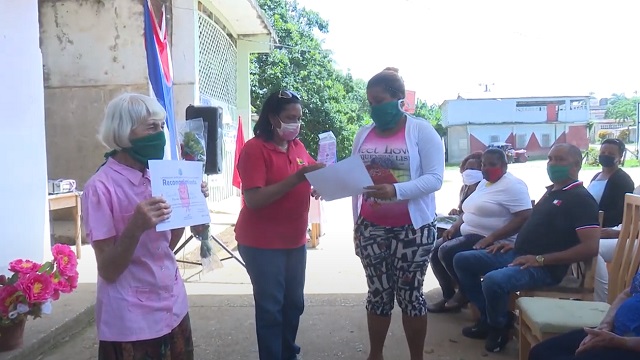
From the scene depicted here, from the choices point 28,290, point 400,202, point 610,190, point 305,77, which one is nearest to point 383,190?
point 400,202

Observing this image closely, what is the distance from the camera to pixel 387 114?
2.89 m

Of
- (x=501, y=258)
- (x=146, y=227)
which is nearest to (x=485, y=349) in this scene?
(x=501, y=258)

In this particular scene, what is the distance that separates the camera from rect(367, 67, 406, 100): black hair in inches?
114

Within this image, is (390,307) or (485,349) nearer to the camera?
(390,307)

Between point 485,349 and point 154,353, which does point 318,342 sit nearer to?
point 485,349

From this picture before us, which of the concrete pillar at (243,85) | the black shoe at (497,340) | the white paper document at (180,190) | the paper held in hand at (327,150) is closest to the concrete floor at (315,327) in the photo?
the black shoe at (497,340)

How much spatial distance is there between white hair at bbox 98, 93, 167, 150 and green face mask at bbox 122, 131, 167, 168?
26 millimetres

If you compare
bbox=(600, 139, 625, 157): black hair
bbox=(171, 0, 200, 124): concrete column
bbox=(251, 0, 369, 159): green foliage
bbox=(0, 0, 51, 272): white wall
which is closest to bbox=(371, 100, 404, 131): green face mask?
bbox=(0, 0, 51, 272): white wall

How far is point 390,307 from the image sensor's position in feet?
10.2

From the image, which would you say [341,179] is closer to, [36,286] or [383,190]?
[383,190]

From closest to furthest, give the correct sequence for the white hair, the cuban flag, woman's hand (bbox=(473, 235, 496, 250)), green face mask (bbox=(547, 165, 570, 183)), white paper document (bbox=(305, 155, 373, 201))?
1. the white hair
2. white paper document (bbox=(305, 155, 373, 201))
3. green face mask (bbox=(547, 165, 570, 183))
4. woman's hand (bbox=(473, 235, 496, 250))
5. the cuban flag

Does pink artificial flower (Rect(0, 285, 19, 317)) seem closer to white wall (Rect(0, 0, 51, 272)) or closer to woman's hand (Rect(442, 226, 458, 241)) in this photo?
white wall (Rect(0, 0, 51, 272))

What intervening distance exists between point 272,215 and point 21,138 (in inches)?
107

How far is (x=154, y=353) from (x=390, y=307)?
1.56 meters
